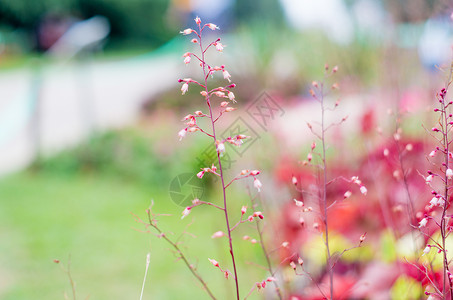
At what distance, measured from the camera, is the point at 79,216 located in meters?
4.66

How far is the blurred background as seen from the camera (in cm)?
331

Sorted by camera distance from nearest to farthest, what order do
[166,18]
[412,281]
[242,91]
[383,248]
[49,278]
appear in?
[412,281]
[383,248]
[49,278]
[242,91]
[166,18]

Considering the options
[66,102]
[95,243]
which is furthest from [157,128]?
[66,102]

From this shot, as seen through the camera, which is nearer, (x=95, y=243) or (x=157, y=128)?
(x=95, y=243)

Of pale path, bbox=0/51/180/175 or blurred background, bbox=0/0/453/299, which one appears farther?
pale path, bbox=0/51/180/175

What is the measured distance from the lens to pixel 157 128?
6828 mm

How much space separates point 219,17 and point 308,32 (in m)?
2.70

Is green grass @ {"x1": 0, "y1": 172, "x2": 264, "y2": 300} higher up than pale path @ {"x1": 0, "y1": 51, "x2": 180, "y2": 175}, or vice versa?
pale path @ {"x1": 0, "y1": 51, "x2": 180, "y2": 175}

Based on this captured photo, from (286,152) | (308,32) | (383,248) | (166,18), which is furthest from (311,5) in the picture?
(166,18)

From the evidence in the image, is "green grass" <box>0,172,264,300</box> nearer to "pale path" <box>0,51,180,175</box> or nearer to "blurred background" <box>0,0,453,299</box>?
"blurred background" <box>0,0,453,299</box>

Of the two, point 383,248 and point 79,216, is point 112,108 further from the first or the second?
point 383,248

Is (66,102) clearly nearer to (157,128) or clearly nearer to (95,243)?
(157,128)

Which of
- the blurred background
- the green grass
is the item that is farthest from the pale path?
the green grass

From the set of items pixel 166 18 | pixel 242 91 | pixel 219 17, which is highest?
pixel 166 18
